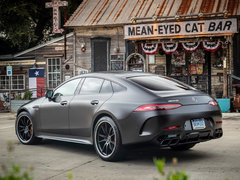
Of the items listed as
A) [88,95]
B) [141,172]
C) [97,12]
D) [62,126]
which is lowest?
[141,172]

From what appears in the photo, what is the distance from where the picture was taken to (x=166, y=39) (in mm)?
21453

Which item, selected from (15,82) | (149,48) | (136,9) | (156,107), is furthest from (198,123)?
(15,82)

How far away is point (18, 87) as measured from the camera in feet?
92.2

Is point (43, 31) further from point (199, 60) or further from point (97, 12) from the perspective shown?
point (199, 60)

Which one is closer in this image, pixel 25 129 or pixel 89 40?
pixel 25 129

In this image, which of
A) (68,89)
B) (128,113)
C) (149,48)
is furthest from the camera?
(149,48)

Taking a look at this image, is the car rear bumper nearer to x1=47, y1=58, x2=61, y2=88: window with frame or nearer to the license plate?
the license plate

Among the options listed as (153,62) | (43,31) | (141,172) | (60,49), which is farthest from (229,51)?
(43,31)

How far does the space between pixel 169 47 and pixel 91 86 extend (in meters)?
13.9

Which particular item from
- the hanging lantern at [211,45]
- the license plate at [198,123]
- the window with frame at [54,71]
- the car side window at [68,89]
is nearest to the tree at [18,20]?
the window with frame at [54,71]

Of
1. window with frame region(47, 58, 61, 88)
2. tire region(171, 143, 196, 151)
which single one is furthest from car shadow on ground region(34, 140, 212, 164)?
window with frame region(47, 58, 61, 88)

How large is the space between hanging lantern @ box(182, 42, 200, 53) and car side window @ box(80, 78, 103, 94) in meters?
13.5

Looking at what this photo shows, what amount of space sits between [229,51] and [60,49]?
33.3ft

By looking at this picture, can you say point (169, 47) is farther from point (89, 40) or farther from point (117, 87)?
point (117, 87)
